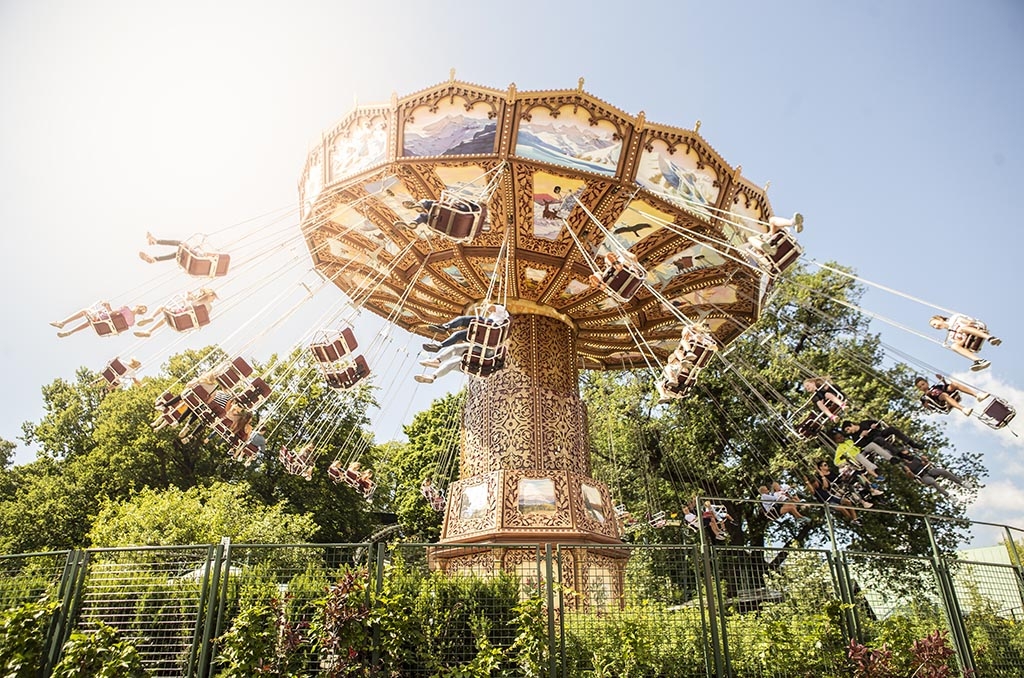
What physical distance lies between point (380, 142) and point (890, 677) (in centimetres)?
837

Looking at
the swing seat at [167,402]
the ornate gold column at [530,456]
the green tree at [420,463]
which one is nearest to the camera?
the ornate gold column at [530,456]

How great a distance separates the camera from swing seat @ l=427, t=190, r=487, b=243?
8055 millimetres

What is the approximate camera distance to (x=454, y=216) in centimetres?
805

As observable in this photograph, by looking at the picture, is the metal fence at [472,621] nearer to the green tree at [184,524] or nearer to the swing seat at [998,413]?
the swing seat at [998,413]

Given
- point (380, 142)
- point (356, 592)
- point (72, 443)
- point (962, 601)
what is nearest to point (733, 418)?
point (962, 601)

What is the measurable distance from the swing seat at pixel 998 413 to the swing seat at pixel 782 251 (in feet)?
14.8

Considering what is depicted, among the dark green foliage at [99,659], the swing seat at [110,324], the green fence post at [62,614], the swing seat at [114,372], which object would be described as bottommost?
the dark green foliage at [99,659]

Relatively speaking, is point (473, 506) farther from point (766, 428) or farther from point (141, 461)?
point (141, 461)

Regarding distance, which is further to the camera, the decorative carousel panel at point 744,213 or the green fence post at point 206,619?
the decorative carousel panel at point 744,213

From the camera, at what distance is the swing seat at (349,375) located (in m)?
10.0

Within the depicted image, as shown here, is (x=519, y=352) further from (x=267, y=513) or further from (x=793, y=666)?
(x=267, y=513)

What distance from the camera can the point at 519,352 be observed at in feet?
36.4

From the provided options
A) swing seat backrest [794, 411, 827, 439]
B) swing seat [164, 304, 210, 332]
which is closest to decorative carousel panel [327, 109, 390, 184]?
swing seat [164, 304, 210, 332]

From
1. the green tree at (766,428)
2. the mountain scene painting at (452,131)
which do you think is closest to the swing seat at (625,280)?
the mountain scene painting at (452,131)
